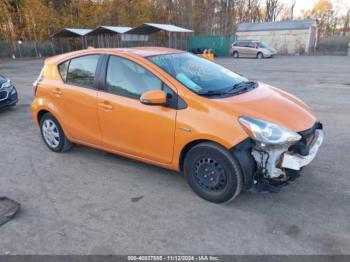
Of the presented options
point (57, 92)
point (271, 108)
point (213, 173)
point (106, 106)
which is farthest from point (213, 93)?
point (57, 92)

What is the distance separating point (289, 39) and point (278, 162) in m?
35.9

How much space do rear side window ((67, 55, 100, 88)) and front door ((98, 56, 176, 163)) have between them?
0.30m

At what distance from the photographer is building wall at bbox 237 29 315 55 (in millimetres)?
34062

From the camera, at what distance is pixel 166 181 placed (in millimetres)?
3883

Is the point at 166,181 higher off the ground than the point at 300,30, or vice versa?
the point at 300,30

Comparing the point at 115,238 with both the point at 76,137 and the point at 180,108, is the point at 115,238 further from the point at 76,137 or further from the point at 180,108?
the point at 76,137

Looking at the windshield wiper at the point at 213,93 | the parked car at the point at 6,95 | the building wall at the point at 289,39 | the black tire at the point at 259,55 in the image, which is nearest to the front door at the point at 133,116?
the windshield wiper at the point at 213,93

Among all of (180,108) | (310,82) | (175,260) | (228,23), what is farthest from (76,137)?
(228,23)

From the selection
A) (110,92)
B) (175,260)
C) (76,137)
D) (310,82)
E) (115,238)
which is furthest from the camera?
(310,82)

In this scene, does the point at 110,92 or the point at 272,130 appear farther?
the point at 110,92

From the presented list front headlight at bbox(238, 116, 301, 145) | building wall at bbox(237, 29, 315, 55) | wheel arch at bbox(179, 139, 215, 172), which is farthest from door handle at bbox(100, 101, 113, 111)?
building wall at bbox(237, 29, 315, 55)

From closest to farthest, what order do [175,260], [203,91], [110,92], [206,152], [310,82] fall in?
[175,260]
[206,152]
[203,91]
[110,92]
[310,82]

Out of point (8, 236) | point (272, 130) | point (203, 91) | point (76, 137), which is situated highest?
point (203, 91)

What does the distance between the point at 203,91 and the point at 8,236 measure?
248 cm
